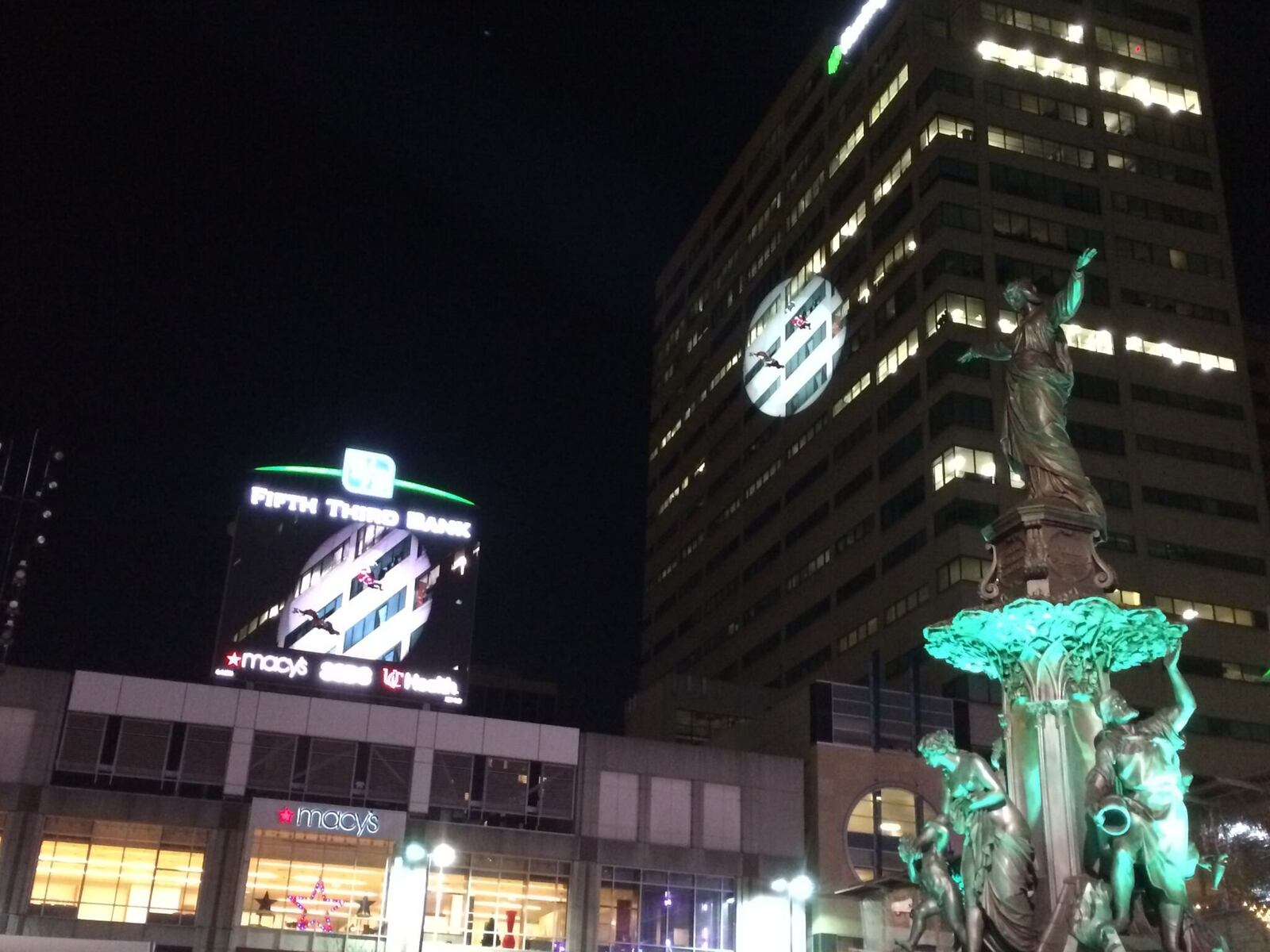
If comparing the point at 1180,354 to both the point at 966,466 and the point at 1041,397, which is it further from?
the point at 1041,397

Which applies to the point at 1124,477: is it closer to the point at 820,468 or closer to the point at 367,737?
the point at 820,468

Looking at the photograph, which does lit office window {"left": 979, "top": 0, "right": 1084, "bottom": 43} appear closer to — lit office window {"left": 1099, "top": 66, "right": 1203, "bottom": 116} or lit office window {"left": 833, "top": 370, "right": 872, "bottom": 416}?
lit office window {"left": 1099, "top": 66, "right": 1203, "bottom": 116}

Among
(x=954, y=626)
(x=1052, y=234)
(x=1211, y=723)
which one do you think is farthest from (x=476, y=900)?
(x=1052, y=234)

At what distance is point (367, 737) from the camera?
56.7 m

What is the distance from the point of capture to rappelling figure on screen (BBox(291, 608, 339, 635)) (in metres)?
58.8

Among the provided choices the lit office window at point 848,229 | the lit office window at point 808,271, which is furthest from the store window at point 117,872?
the lit office window at point 808,271

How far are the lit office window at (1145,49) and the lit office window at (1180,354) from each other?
81.3ft

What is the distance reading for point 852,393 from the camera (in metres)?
104

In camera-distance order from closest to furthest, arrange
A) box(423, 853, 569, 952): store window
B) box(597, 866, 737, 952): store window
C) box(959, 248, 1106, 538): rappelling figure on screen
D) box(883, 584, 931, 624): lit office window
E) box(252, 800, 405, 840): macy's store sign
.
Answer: box(959, 248, 1106, 538): rappelling figure on screen < box(252, 800, 405, 840): macy's store sign < box(423, 853, 569, 952): store window < box(597, 866, 737, 952): store window < box(883, 584, 931, 624): lit office window

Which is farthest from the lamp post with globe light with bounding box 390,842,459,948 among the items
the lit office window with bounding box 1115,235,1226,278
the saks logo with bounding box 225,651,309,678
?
the lit office window with bounding box 1115,235,1226,278

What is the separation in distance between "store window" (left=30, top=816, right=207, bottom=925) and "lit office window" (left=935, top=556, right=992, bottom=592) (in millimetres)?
48642

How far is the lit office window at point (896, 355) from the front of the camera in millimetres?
95688

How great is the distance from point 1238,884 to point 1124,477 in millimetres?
47665

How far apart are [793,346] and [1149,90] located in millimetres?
33564
